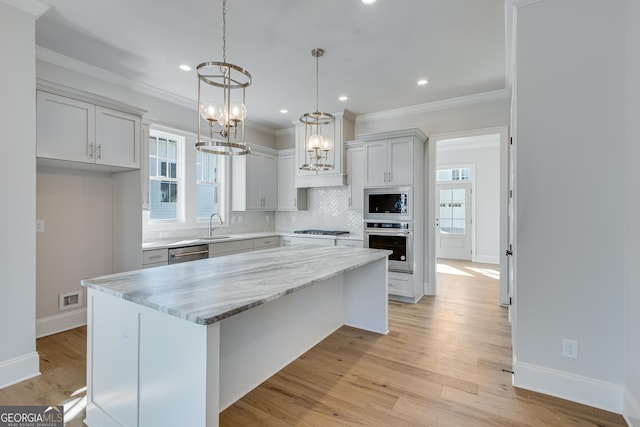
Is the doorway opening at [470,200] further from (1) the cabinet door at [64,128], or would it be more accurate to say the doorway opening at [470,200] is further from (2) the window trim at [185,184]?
(1) the cabinet door at [64,128]

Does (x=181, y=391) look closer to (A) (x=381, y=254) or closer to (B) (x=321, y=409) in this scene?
(B) (x=321, y=409)

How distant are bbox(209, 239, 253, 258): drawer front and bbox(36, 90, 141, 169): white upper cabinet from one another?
140 centimetres

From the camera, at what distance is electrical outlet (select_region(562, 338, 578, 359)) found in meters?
2.03

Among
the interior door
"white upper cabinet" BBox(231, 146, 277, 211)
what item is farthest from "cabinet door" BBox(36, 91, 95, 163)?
the interior door

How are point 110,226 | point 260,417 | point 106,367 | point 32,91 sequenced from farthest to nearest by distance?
point 110,226, point 32,91, point 260,417, point 106,367

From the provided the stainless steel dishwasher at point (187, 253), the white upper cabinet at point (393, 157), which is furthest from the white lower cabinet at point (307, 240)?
the stainless steel dishwasher at point (187, 253)

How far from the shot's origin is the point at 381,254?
2914mm

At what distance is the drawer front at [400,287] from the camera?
4141 mm

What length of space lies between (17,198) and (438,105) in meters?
Answer: 4.91

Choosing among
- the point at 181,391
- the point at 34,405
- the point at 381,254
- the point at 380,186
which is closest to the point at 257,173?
the point at 380,186

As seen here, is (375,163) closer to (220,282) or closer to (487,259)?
(220,282)

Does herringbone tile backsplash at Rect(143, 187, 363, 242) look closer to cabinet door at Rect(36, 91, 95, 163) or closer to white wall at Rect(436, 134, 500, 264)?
cabinet door at Rect(36, 91, 95, 163)

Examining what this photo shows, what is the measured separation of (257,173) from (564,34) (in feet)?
14.1

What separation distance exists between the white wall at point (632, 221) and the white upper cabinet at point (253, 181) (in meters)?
4.48
